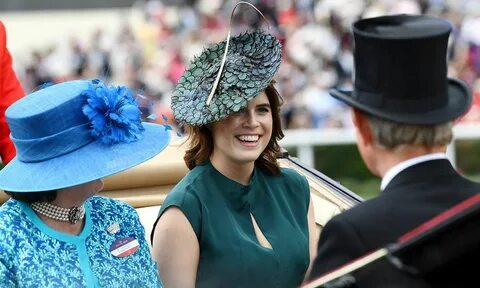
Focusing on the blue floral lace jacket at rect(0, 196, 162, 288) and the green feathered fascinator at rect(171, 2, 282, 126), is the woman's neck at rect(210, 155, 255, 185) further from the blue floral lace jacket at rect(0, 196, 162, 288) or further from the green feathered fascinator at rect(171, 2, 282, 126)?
the blue floral lace jacket at rect(0, 196, 162, 288)

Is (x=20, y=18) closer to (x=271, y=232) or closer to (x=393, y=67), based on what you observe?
(x=271, y=232)

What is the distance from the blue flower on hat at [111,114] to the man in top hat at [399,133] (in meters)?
1.02

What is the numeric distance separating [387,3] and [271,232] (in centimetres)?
1084

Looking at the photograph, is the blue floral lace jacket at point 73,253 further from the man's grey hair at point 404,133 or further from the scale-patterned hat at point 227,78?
the man's grey hair at point 404,133

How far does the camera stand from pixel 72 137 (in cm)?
350

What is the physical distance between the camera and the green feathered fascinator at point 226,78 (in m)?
3.94

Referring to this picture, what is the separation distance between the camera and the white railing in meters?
11.4

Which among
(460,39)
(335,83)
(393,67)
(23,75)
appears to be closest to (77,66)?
(23,75)

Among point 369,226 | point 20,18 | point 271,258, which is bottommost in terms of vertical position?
point 20,18

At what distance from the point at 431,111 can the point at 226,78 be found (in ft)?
4.57

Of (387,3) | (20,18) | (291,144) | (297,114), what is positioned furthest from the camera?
(20,18)

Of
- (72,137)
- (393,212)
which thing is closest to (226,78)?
(72,137)

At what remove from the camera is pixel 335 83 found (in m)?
13.9

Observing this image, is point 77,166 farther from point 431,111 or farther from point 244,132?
point 431,111
